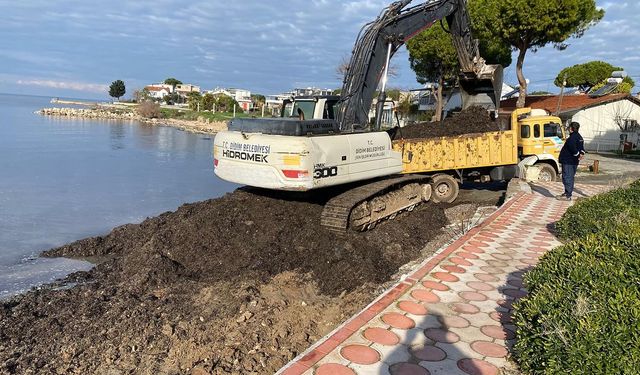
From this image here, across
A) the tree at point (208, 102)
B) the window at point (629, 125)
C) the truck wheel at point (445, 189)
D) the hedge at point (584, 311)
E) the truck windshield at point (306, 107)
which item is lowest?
the hedge at point (584, 311)

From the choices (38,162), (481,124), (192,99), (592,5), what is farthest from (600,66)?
(192,99)

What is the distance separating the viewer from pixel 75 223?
35.0 feet

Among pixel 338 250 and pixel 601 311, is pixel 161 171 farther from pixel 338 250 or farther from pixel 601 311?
pixel 601 311

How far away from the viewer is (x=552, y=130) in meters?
14.0

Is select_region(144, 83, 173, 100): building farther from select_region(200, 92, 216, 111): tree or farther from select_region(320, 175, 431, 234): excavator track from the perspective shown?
select_region(320, 175, 431, 234): excavator track

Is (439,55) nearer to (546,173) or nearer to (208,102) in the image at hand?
(546,173)

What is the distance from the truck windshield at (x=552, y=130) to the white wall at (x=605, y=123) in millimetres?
20088

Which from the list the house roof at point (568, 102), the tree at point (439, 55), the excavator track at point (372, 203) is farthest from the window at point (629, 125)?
the excavator track at point (372, 203)

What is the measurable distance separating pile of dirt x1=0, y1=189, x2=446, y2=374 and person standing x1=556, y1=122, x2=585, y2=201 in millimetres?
3808

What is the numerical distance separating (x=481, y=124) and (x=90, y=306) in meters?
9.54

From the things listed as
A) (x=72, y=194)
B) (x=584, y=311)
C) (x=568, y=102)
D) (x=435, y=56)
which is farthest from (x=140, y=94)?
(x=584, y=311)

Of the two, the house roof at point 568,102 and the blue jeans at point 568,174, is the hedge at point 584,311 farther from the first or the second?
the house roof at point 568,102

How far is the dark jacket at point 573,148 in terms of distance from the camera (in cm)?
993

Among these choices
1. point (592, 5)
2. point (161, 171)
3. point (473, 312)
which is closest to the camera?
point (473, 312)
